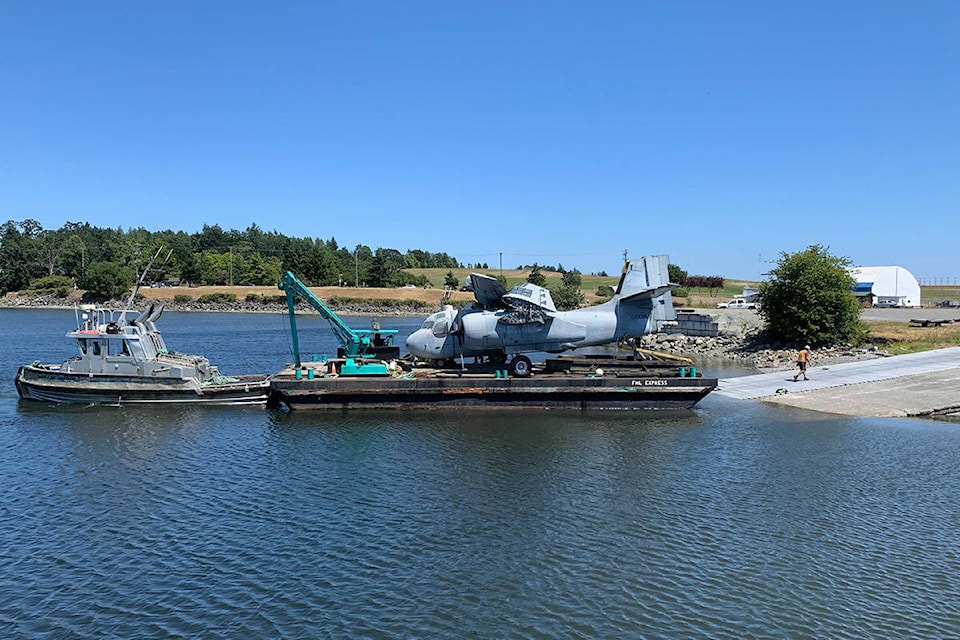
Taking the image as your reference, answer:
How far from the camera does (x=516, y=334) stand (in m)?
30.0

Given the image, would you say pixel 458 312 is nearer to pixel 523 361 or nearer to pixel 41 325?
pixel 523 361

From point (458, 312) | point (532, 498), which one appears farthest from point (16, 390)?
point (532, 498)

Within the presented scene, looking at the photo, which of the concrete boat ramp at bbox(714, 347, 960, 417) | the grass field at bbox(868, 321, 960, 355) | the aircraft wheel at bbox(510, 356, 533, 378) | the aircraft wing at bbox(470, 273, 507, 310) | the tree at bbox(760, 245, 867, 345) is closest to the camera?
the concrete boat ramp at bbox(714, 347, 960, 417)

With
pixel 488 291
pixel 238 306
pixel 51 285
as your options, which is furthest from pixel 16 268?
pixel 488 291

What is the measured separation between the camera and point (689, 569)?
14.0 meters

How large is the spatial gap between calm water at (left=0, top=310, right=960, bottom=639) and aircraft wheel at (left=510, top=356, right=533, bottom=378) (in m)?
3.70

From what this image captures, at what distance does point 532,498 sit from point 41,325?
261 feet

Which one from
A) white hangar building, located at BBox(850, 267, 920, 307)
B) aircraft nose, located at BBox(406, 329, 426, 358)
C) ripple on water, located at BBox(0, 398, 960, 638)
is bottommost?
ripple on water, located at BBox(0, 398, 960, 638)

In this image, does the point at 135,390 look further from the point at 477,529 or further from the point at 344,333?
the point at 477,529

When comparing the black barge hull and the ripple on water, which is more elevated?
the black barge hull

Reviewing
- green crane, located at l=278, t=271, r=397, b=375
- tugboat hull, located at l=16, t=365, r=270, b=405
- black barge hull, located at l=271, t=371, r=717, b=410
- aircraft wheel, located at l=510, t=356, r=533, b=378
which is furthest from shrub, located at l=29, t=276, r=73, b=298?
aircraft wheel, located at l=510, t=356, r=533, b=378

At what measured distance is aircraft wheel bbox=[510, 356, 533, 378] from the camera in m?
29.9

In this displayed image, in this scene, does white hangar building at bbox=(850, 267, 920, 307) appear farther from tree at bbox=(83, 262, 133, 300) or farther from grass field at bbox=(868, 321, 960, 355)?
tree at bbox=(83, 262, 133, 300)

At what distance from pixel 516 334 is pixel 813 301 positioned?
29214 mm
